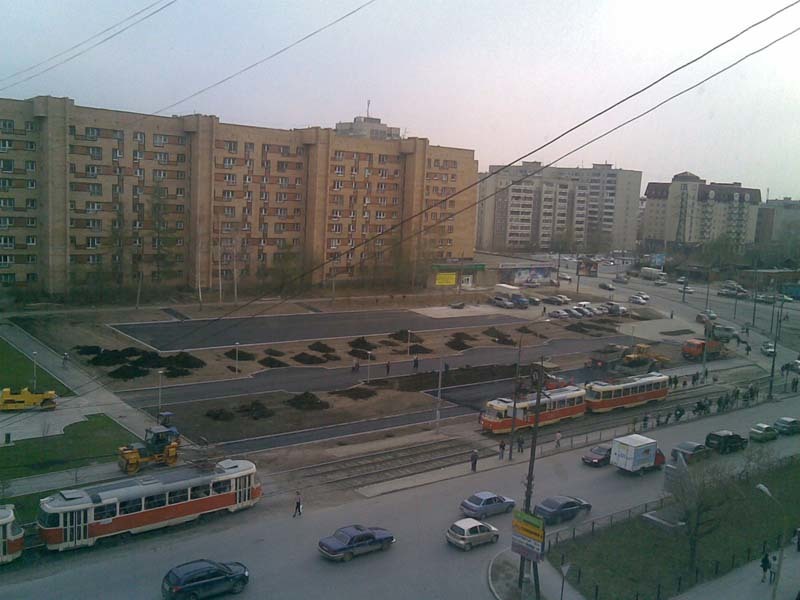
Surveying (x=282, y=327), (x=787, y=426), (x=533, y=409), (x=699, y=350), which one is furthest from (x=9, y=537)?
(x=699, y=350)

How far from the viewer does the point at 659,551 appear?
38.9 ft

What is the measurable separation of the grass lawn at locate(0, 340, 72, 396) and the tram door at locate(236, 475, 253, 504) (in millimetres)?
9362

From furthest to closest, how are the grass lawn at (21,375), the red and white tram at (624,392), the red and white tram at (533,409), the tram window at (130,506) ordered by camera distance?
the red and white tram at (624,392), the grass lawn at (21,375), the red and white tram at (533,409), the tram window at (130,506)

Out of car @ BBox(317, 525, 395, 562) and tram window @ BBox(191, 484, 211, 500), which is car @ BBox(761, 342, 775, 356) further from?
tram window @ BBox(191, 484, 211, 500)

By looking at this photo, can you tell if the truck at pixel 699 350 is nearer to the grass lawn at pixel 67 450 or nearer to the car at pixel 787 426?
the car at pixel 787 426

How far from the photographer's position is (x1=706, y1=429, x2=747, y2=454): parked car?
58.3ft

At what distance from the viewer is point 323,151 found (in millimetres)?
38719

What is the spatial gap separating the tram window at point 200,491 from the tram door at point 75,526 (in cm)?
181

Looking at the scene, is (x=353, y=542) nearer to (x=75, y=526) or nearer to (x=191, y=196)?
(x=75, y=526)

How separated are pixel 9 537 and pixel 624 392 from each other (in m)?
17.1

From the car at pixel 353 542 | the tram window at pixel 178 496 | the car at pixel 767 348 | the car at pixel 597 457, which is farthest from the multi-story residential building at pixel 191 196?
the car at pixel 353 542

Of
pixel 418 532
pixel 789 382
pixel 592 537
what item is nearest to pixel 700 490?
pixel 592 537

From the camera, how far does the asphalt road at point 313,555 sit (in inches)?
386

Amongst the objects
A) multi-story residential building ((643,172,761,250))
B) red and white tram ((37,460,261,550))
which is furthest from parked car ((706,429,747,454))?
multi-story residential building ((643,172,761,250))
